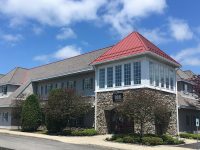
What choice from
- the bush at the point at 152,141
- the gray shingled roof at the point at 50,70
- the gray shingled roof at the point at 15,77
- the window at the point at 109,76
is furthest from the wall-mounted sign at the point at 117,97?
the gray shingled roof at the point at 15,77

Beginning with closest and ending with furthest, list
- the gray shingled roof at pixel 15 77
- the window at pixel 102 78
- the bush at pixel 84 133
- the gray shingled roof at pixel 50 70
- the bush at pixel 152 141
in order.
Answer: the bush at pixel 152 141
the bush at pixel 84 133
the window at pixel 102 78
the gray shingled roof at pixel 50 70
the gray shingled roof at pixel 15 77

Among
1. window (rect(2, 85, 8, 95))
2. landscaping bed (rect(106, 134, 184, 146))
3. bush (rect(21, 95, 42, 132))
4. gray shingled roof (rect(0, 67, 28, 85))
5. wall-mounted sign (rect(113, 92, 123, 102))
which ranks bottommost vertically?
landscaping bed (rect(106, 134, 184, 146))

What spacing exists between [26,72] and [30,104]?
1544cm

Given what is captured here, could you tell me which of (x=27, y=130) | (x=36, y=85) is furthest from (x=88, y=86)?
(x=36, y=85)

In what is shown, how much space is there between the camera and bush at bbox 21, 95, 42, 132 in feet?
117

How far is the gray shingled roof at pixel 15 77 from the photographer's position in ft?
152

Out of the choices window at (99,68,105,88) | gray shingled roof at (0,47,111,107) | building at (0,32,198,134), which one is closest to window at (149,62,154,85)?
building at (0,32,198,134)

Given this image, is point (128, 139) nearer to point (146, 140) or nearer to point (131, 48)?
point (146, 140)

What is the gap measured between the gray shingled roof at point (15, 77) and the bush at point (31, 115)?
422 inches

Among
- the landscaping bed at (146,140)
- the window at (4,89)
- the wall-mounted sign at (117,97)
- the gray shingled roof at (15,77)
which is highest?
the gray shingled roof at (15,77)

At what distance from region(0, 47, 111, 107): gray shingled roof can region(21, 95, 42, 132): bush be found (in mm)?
4521

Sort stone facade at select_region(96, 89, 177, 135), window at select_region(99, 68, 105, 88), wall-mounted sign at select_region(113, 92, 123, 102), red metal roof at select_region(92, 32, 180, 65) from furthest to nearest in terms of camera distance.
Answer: window at select_region(99, 68, 105, 88) → stone facade at select_region(96, 89, 177, 135) → wall-mounted sign at select_region(113, 92, 123, 102) → red metal roof at select_region(92, 32, 180, 65)

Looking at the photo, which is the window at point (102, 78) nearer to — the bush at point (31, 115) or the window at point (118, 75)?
the window at point (118, 75)

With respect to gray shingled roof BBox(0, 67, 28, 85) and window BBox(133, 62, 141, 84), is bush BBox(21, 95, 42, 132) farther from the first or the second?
window BBox(133, 62, 141, 84)
